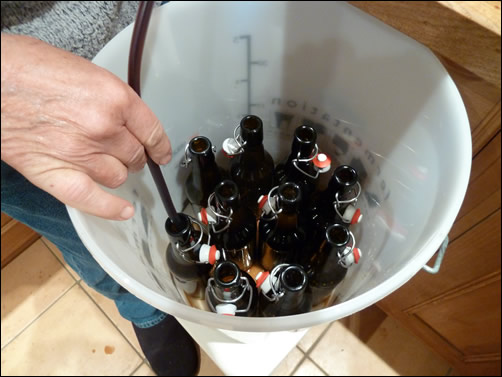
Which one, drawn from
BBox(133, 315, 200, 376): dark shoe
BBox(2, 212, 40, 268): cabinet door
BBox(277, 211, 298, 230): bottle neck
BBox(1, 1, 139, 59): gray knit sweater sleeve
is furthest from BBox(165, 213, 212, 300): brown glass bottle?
BBox(2, 212, 40, 268): cabinet door

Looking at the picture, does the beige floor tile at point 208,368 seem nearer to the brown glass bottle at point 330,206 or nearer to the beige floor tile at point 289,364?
the beige floor tile at point 289,364

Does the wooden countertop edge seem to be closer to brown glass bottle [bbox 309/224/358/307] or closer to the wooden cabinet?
the wooden cabinet

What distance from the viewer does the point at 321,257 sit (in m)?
0.48

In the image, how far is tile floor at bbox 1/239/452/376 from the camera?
81cm

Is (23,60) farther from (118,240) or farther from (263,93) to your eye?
(263,93)

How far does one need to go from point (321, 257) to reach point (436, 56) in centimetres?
26

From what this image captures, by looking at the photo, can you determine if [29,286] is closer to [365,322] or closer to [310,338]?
[310,338]

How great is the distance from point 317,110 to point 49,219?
38 cm

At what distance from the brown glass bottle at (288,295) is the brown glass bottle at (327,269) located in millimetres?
25

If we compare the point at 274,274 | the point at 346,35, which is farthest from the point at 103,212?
the point at 346,35

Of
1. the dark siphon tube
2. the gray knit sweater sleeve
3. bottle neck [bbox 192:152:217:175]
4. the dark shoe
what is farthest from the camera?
the dark shoe

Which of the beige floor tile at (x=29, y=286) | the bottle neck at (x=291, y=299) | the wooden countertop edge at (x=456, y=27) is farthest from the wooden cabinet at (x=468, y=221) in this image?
the beige floor tile at (x=29, y=286)

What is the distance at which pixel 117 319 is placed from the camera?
0.86 metres

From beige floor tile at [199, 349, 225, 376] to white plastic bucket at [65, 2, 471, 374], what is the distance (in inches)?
16.9
